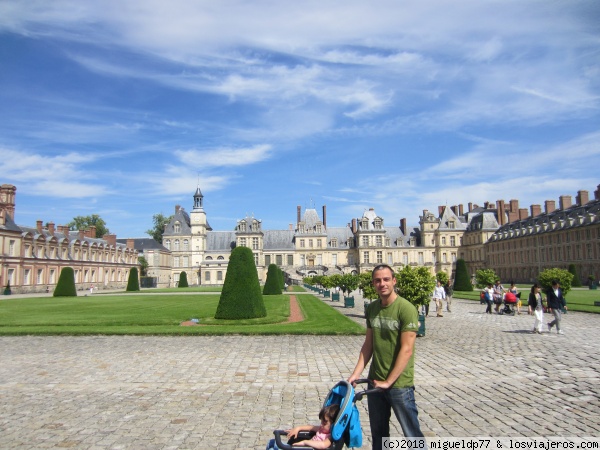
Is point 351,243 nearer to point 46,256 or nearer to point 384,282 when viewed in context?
point 46,256

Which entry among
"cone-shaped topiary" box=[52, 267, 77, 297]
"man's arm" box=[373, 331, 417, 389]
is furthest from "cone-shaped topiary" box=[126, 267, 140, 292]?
"man's arm" box=[373, 331, 417, 389]

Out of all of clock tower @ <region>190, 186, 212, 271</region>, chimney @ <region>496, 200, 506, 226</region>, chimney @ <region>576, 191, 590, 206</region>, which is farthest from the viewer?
clock tower @ <region>190, 186, 212, 271</region>

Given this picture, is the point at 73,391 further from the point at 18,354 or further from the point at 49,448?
the point at 18,354

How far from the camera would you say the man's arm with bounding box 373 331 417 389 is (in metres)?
3.86

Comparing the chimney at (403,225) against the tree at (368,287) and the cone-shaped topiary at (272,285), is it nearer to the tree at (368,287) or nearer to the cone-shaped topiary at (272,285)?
the cone-shaped topiary at (272,285)

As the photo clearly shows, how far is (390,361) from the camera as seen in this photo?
13.1ft

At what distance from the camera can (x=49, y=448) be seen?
199 inches

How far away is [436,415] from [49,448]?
15.1ft

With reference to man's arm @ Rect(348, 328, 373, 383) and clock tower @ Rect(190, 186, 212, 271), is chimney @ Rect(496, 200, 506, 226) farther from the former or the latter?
man's arm @ Rect(348, 328, 373, 383)

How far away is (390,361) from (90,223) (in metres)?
88.0

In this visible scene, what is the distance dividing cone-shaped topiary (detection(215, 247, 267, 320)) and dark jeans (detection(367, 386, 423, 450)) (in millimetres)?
14900

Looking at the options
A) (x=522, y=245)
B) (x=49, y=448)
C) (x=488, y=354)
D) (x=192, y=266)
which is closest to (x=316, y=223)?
(x=192, y=266)

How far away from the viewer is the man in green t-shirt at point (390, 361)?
3885mm

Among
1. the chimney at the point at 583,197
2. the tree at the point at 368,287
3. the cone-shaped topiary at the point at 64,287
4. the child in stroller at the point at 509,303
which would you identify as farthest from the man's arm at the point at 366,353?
the chimney at the point at 583,197
